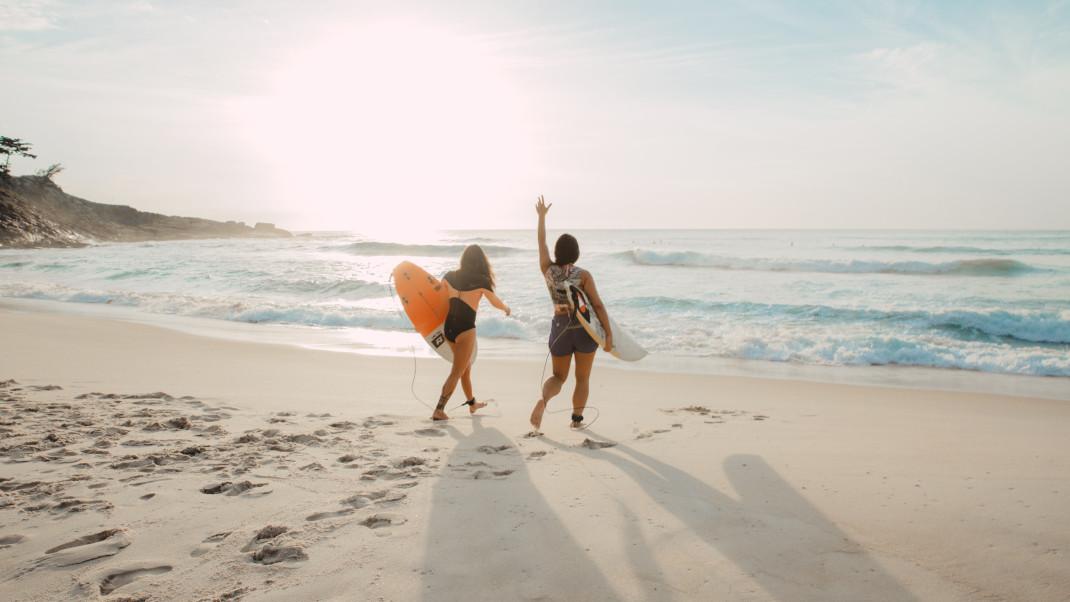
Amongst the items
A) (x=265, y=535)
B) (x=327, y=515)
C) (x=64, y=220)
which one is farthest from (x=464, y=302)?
(x=64, y=220)

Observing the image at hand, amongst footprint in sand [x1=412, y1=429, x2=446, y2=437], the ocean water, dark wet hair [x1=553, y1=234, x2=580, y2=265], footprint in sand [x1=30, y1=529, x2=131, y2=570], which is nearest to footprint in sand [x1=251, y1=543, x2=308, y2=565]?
footprint in sand [x1=30, y1=529, x2=131, y2=570]

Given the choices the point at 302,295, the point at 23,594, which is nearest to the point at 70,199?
the point at 302,295

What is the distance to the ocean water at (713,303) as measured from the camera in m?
10.1

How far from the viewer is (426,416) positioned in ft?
18.6

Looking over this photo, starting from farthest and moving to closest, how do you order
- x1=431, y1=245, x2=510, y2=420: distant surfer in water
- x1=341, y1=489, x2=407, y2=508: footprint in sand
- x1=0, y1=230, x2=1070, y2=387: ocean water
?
x1=0, y1=230, x2=1070, y2=387: ocean water
x1=431, y1=245, x2=510, y2=420: distant surfer in water
x1=341, y1=489, x2=407, y2=508: footprint in sand

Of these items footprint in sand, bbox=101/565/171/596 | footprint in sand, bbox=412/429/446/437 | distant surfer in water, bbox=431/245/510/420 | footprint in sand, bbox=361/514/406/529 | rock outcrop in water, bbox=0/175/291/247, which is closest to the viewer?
footprint in sand, bbox=101/565/171/596

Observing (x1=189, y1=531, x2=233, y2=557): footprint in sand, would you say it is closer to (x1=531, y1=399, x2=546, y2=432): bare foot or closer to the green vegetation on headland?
(x1=531, y1=399, x2=546, y2=432): bare foot

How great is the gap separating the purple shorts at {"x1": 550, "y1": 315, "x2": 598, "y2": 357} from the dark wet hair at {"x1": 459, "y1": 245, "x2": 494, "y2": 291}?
84cm

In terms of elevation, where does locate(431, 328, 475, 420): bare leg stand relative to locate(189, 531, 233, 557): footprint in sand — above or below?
above

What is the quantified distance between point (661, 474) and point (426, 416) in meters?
2.54

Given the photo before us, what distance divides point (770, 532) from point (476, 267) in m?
3.53

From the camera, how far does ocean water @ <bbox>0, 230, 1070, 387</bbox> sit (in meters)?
10.1

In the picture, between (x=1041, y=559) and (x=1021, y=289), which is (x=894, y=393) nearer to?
(x=1041, y=559)

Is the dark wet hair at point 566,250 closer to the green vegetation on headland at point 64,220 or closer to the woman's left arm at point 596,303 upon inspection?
the woman's left arm at point 596,303
